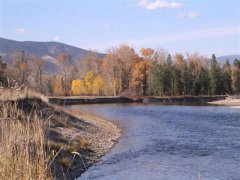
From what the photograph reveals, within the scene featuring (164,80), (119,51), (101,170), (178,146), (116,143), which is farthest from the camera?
(119,51)

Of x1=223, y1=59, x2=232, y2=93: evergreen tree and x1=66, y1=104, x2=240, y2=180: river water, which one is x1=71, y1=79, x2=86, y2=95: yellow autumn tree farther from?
x1=66, y1=104, x2=240, y2=180: river water

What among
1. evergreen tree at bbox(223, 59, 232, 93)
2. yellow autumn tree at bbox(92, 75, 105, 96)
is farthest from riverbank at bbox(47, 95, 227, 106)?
yellow autumn tree at bbox(92, 75, 105, 96)

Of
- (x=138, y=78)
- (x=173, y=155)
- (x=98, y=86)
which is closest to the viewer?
(x=173, y=155)

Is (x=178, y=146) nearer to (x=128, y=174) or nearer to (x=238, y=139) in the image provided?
(x=238, y=139)

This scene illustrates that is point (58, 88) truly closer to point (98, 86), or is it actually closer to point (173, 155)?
point (98, 86)

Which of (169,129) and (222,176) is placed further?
(169,129)

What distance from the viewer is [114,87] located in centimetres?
10531

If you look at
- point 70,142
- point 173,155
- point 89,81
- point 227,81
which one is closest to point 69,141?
point 70,142

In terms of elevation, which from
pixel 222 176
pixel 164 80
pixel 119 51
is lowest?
pixel 222 176

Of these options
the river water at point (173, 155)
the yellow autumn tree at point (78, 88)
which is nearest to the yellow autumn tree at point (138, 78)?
the yellow autumn tree at point (78, 88)

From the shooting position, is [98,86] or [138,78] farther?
[138,78]

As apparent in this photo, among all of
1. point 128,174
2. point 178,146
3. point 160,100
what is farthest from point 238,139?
point 160,100

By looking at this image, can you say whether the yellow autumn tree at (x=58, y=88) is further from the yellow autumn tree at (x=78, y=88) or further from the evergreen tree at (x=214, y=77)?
the evergreen tree at (x=214, y=77)

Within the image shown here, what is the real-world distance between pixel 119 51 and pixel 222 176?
3752 inches
